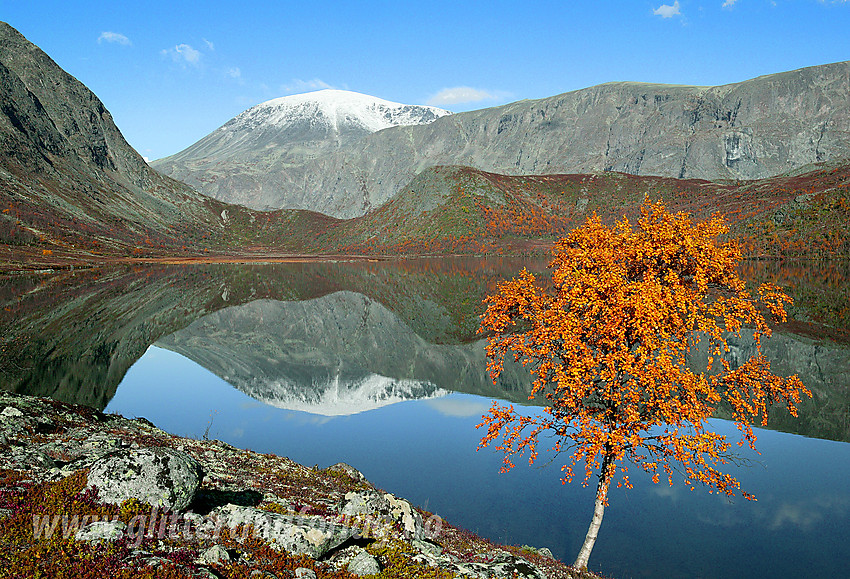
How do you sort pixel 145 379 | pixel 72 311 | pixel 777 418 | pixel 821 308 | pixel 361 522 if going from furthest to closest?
pixel 821 308 → pixel 72 311 → pixel 145 379 → pixel 777 418 → pixel 361 522

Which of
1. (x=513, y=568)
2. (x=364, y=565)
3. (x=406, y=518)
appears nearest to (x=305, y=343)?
(x=406, y=518)

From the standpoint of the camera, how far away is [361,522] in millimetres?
13797

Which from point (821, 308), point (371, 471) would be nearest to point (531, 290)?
point (371, 471)

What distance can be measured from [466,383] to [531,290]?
80.5 ft

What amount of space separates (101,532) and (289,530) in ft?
12.1

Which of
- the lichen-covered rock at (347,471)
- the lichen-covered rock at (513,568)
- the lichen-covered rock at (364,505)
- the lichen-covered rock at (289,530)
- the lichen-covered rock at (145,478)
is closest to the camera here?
the lichen-covered rock at (145,478)

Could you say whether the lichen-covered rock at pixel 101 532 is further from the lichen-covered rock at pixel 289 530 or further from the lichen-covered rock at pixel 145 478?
the lichen-covered rock at pixel 289 530

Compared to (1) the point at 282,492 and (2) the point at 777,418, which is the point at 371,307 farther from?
(1) the point at 282,492

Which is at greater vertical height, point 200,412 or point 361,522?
point 361,522

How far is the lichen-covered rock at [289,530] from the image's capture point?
11.9 metres

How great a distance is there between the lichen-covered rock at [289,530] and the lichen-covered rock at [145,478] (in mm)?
1088

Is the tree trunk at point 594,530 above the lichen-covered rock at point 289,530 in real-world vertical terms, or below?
below

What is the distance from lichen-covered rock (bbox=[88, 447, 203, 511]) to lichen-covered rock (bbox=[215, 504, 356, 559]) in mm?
1088

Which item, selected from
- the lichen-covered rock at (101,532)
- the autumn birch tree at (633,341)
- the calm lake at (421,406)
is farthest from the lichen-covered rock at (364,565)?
the calm lake at (421,406)
